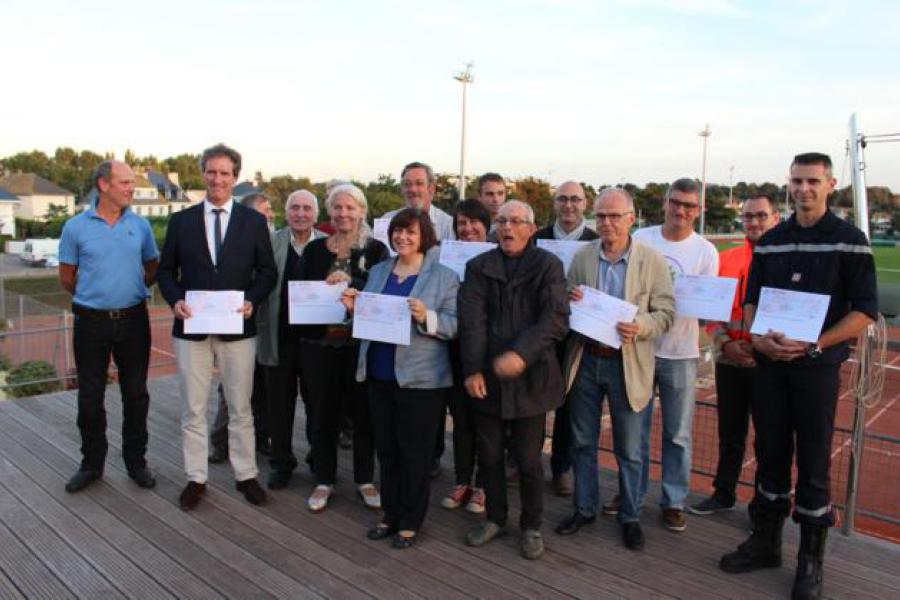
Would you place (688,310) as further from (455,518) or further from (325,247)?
(325,247)

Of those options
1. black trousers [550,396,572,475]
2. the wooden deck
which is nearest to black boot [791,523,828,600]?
the wooden deck

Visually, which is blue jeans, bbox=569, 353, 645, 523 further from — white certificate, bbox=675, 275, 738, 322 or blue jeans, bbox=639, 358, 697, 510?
white certificate, bbox=675, 275, 738, 322

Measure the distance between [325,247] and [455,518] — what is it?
189cm

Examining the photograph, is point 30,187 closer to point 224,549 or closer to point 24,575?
point 24,575

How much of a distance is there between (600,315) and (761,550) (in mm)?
Result: 1529

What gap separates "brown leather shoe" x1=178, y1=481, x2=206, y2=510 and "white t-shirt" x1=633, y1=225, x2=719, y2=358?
3.00 m

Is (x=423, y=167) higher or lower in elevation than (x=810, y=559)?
higher

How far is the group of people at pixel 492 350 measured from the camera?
3.21 m

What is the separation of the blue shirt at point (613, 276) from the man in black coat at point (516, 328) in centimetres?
35

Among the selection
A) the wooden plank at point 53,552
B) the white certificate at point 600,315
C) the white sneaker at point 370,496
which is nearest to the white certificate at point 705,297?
the white certificate at point 600,315

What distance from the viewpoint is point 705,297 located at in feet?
11.9

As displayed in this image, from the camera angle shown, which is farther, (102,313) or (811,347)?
(102,313)

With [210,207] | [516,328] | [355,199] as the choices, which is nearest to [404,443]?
[516,328]

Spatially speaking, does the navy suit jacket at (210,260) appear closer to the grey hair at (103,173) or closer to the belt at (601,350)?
the grey hair at (103,173)
